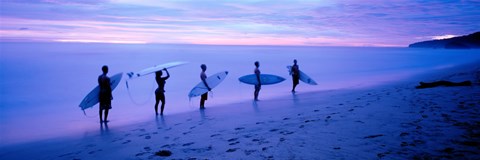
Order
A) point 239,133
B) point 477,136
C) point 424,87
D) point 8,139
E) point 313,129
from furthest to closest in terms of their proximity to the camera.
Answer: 1. point 424,87
2. point 8,139
3. point 239,133
4. point 313,129
5. point 477,136

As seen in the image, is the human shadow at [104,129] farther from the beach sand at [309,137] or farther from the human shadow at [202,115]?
the human shadow at [202,115]

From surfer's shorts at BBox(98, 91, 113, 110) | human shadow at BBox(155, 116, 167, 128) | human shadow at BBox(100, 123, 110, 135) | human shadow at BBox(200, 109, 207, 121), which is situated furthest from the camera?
human shadow at BBox(200, 109, 207, 121)

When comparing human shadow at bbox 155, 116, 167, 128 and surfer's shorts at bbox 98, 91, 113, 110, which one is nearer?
human shadow at bbox 155, 116, 167, 128

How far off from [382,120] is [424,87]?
555 centimetres

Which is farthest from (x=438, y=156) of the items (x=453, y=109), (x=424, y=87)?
(x=424, y=87)

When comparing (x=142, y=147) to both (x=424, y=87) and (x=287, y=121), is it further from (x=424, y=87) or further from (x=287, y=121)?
(x=424, y=87)

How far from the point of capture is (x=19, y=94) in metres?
15.8

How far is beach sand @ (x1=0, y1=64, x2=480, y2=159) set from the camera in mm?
3879

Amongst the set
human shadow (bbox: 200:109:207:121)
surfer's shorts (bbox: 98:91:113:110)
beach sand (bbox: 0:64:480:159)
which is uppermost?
surfer's shorts (bbox: 98:91:113:110)

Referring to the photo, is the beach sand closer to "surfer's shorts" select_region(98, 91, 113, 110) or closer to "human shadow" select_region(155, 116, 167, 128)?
"human shadow" select_region(155, 116, 167, 128)

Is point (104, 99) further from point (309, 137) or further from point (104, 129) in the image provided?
point (309, 137)

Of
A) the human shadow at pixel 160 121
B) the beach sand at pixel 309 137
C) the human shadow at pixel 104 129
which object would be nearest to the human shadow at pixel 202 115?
the beach sand at pixel 309 137

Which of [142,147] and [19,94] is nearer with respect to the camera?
[142,147]

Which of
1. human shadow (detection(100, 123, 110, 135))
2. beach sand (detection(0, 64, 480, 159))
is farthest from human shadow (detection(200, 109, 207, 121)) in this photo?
human shadow (detection(100, 123, 110, 135))
